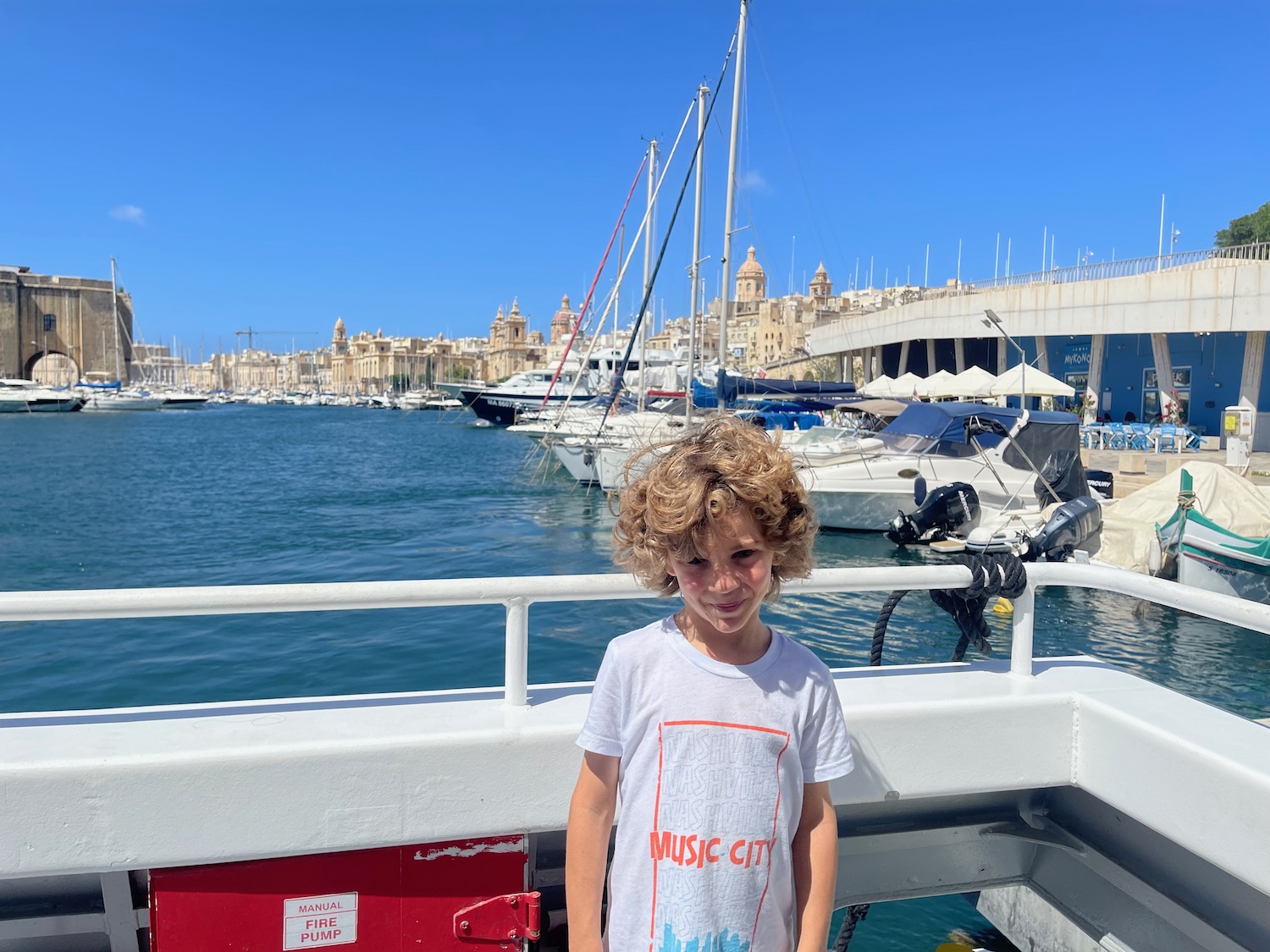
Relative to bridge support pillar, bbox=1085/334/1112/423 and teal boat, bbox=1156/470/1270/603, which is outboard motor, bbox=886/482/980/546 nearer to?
teal boat, bbox=1156/470/1270/603

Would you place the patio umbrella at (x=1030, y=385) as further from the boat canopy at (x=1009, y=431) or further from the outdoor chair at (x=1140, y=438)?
the boat canopy at (x=1009, y=431)

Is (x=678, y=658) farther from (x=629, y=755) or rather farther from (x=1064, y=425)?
(x=1064, y=425)

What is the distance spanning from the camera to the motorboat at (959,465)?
616 inches

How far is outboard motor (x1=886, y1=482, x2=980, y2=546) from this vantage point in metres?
14.7

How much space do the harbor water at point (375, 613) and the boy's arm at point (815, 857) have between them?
7.35 feet

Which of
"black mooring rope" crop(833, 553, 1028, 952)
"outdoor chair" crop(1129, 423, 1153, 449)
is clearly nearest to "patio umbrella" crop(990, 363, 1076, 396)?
"outdoor chair" crop(1129, 423, 1153, 449)

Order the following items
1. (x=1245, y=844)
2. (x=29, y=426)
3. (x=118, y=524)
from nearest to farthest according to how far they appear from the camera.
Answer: (x=1245, y=844) → (x=118, y=524) → (x=29, y=426)

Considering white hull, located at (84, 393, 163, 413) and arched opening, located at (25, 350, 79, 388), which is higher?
arched opening, located at (25, 350, 79, 388)

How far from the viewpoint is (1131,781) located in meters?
2.34

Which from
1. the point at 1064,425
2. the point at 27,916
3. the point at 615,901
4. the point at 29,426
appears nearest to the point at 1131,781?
the point at 615,901

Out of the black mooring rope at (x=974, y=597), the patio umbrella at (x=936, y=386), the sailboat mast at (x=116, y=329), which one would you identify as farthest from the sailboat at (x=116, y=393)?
the black mooring rope at (x=974, y=597)

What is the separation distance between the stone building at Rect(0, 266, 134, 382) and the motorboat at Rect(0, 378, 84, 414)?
22.5ft

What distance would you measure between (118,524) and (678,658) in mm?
18640

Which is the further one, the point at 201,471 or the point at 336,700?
the point at 201,471
